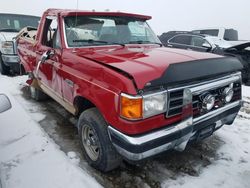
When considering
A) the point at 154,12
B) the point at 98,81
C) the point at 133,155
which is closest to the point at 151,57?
the point at 98,81

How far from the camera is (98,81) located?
304 cm

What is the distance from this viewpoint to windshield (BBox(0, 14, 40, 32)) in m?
9.34

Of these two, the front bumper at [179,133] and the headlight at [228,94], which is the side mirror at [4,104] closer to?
the front bumper at [179,133]

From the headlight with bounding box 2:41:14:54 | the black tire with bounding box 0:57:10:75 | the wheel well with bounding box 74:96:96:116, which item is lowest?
the black tire with bounding box 0:57:10:75

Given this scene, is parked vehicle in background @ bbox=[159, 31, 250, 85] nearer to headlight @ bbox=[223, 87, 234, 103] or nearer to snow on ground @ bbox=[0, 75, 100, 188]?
headlight @ bbox=[223, 87, 234, 103]

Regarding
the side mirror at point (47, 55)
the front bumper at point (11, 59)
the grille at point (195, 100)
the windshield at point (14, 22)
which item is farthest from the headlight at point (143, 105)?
the windshield at point (14, 22)

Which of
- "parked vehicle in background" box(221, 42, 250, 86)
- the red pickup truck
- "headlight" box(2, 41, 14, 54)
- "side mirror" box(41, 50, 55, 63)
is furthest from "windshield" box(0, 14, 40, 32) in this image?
"parked vehicle in background" box(221, 42, 250, 86)

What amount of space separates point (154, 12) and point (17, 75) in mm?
17813

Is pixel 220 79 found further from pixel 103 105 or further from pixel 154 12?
pixel 154 12

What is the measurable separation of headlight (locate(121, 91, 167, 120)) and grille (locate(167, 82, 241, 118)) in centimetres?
10

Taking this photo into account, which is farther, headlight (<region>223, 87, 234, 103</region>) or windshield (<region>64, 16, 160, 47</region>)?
windshield (<region>64, 16, 160, 47</region>)

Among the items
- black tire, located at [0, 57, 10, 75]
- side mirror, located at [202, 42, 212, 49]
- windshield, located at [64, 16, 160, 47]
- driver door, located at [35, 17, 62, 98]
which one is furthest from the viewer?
side mirror, located at [202, 42, 212, 49]

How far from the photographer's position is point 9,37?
8266mm

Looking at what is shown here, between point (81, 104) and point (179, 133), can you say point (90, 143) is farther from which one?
point (179, 133)
